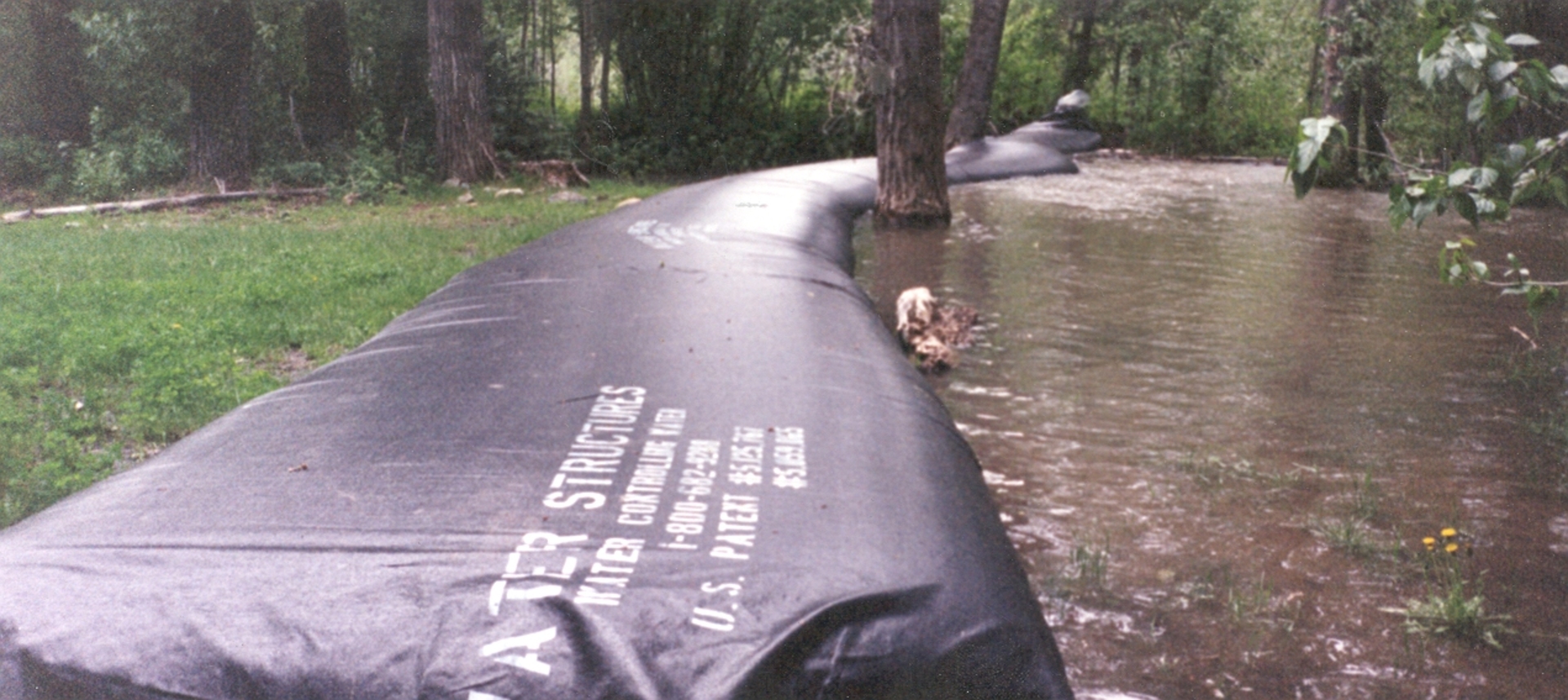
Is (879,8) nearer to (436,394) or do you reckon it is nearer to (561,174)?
(561,174)

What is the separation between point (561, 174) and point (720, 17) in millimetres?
2652

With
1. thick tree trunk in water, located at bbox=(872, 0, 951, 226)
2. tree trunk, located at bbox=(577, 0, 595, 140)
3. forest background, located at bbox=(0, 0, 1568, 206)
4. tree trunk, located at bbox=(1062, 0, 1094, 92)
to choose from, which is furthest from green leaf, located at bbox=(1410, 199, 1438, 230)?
tree trunk, located at bbox=(1062, 0, 1094, 92)

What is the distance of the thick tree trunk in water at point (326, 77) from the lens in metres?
10.5

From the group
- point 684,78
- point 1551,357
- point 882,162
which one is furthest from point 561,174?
point 1551,357

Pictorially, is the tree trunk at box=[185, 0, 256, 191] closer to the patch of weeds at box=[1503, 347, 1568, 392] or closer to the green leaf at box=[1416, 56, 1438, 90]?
the patch of weeds at box=[1503, 347, 1568, 392]

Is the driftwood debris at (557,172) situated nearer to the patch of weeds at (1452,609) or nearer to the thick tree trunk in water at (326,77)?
the thick tree trunk in water at (326,77)

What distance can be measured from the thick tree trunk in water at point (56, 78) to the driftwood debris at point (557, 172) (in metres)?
3.46

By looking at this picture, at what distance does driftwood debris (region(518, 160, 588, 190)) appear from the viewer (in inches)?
385

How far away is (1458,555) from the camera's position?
2.84 m

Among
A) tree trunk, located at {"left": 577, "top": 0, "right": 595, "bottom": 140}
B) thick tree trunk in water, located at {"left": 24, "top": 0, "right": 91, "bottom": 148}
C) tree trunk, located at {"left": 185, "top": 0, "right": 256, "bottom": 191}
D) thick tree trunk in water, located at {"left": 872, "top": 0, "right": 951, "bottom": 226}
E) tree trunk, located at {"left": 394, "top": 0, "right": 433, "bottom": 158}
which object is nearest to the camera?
thick tree trunk in water, located at {"left": 872, "top": 0, "right": 951, "bottom": 226}

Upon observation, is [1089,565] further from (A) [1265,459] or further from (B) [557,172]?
(B) [557,172]

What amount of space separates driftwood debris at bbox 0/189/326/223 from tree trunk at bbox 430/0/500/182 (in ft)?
3.91

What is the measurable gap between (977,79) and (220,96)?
6.98 meters

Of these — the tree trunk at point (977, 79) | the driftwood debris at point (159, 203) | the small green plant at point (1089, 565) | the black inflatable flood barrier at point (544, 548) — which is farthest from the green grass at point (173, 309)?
the tree trunk at point (977, 79)
